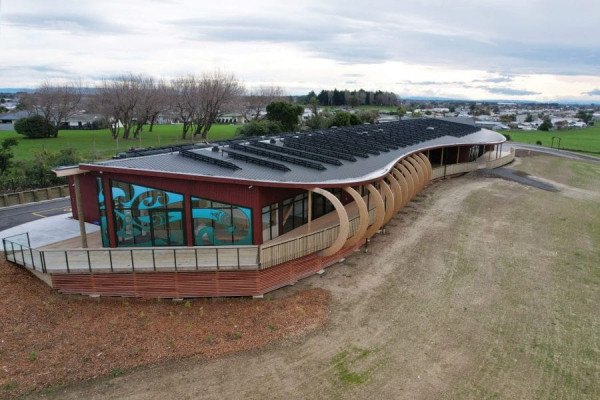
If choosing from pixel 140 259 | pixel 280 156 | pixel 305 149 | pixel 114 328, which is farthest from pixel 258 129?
pixel 114 328

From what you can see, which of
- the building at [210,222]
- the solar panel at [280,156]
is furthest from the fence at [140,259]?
the solar panel at [280,156]

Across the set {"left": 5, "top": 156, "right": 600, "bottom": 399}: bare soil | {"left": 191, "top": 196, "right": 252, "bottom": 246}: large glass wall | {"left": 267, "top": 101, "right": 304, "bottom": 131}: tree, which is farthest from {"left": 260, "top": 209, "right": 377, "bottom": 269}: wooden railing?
{"left": 267, "top": 101, "right": 304, "bottom": 131}: tree

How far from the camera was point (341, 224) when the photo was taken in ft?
55.0

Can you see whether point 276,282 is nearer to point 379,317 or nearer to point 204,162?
point 379,317

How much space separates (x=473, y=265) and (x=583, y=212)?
1623cm

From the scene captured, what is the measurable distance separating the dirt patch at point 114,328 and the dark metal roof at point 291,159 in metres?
5.16

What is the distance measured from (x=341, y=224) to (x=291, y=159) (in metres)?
5.91

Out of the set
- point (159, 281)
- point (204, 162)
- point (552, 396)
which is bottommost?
point (552, 396)

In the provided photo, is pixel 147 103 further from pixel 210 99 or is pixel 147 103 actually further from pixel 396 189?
pixel 396 189

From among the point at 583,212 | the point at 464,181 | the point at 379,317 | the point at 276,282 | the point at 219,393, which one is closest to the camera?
the point at 219,393

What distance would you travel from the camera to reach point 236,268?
50.7 feet

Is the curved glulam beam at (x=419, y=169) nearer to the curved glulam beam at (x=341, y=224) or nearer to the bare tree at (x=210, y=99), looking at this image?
the curved glulam beam at (x=341, y=224)

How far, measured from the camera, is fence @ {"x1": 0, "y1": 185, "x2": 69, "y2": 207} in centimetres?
2814

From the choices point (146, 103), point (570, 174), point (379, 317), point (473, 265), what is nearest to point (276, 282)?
point (379, 317)
